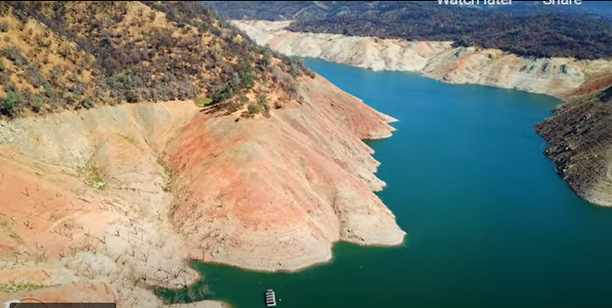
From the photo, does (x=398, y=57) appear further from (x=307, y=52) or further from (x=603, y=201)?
(x=603, y=201)

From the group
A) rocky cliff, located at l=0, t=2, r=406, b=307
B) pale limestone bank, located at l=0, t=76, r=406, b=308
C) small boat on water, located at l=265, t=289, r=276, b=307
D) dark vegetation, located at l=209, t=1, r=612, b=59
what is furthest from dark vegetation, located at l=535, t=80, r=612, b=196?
dark vegetation, located at l=209, t=1, r=612, b=59

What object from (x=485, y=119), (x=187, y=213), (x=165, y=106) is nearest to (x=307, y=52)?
(x=485, y=119)

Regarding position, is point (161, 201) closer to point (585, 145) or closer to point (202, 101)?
point (202, 101)

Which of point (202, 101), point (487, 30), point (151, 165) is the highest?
point (487, 30)

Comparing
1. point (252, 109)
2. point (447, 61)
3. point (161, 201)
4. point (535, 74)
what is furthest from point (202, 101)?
point (447, 61)

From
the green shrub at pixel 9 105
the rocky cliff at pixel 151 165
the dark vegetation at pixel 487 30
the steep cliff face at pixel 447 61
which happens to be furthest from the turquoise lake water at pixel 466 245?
the dark vegetation at pixel 487 30

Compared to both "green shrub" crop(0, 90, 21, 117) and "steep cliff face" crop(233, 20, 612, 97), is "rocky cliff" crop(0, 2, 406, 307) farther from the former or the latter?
"steep cliff face" crop(233, 20, 612, 97)
